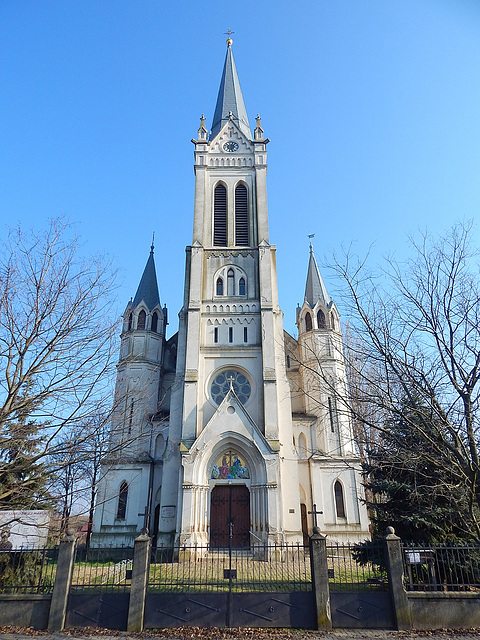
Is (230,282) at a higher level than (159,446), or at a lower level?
higher

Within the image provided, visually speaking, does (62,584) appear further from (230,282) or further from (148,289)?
(148,289)

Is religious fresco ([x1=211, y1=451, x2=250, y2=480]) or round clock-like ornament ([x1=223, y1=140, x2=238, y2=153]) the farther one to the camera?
round clock-like ornament ([x1=223, y1=140, x2=238, y2=153])

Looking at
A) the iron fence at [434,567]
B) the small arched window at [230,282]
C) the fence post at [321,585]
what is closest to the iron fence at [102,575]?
the fence post at [321,585]

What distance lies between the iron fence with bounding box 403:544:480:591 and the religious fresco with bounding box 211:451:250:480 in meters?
11.4

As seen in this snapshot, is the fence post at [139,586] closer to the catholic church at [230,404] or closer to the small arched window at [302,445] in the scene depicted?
the catholic church at [230,404]

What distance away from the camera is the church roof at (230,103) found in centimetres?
3450

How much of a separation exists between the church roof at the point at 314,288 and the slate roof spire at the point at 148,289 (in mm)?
10167

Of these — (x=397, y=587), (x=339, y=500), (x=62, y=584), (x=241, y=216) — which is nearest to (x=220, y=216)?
(x=241, y=216)

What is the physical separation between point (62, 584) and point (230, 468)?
1255 cm

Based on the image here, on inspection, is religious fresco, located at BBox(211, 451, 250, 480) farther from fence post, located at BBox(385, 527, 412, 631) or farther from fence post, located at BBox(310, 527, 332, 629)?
fence post, located at BBox(385, 527, 412, 631)

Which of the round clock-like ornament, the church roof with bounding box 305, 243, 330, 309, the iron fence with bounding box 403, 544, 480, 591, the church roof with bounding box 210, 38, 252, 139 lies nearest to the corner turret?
the church roof with bounding box 305, 243, 330, 309

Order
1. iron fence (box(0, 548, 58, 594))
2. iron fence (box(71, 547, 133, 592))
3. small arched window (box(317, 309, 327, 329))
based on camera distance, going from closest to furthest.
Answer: iron fence (box(0, 548, 58, 594)), iron fence (box(71, 547, 133, 592)), small arched window (box(317, 309, 327, 329))

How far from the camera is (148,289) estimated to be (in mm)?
30234

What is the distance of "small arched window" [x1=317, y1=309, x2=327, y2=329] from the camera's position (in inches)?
1128
